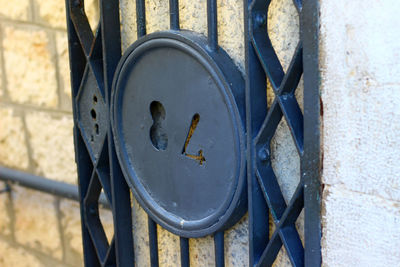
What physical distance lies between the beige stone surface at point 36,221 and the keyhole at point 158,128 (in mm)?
1411

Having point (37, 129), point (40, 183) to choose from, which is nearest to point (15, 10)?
point (37, 129)

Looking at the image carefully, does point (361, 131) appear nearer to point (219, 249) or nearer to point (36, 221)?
point (219, 249)

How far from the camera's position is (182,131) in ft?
4.39

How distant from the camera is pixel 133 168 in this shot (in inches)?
59.9

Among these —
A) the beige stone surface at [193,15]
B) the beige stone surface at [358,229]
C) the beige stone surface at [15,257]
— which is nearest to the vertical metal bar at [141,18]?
the beige stone surface at [193,15]

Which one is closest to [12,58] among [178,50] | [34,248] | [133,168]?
[34,248]

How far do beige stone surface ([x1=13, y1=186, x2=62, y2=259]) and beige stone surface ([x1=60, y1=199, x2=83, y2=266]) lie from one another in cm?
6

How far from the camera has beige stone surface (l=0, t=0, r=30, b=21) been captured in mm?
2613

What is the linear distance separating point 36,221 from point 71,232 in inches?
10.6

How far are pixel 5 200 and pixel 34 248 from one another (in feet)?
1.02

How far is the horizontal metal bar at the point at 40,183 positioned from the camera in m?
2.54

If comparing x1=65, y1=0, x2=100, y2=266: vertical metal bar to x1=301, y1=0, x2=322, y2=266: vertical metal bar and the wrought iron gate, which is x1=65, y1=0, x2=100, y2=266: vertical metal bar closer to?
the wrought iron gate

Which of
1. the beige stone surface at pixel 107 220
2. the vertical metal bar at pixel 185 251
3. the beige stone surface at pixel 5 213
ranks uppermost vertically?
the vertical metal bar at pixel 185 251

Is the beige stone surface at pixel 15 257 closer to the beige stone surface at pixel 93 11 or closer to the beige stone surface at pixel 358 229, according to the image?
the beige stone surface at pixel 93 11
